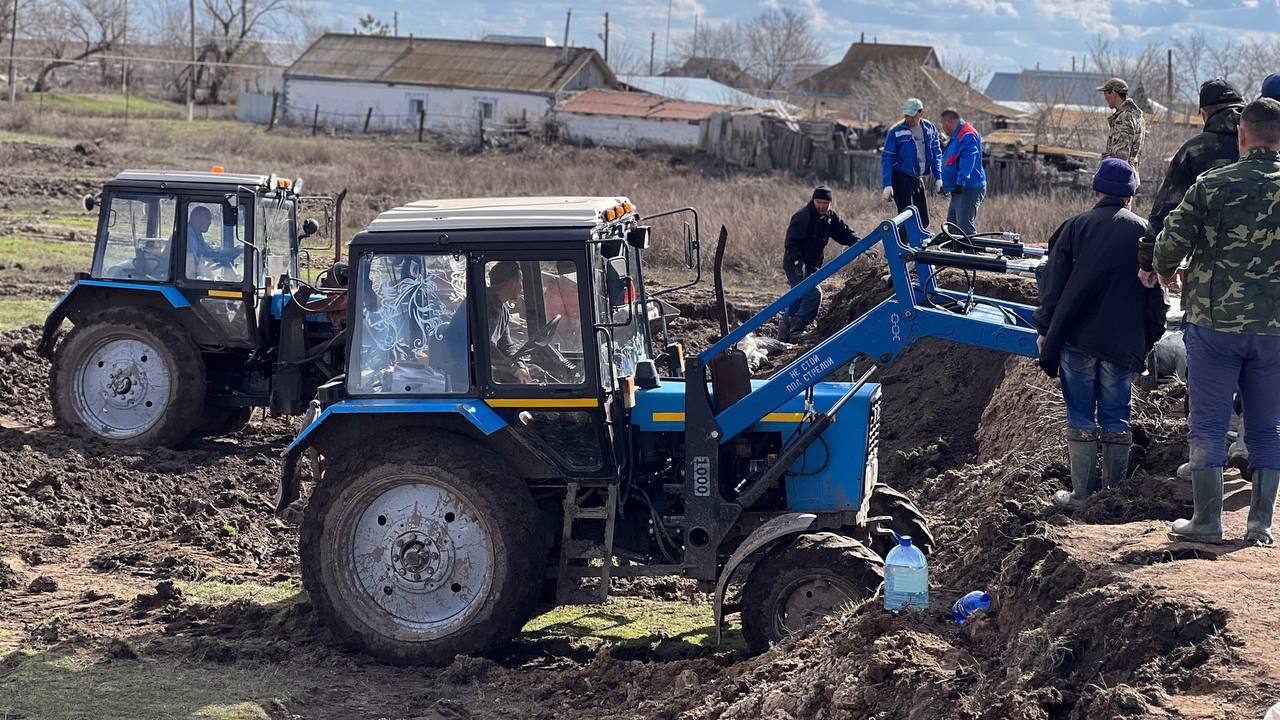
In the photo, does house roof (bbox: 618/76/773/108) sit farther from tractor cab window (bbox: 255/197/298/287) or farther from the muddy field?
the muddy field

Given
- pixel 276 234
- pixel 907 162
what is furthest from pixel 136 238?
pixel 907 162

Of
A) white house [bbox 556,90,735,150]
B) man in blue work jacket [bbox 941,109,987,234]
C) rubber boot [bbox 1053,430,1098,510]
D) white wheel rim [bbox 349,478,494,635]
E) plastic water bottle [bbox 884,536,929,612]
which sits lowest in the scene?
white wheel rim [bbox 349,478,494,635]

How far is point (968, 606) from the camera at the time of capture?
20.1 ft

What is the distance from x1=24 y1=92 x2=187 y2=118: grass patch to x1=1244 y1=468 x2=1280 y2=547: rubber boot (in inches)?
1825

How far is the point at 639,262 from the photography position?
25.7 ft

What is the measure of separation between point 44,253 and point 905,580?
18361 mm

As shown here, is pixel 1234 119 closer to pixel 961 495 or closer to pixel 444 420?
pixel 961 495

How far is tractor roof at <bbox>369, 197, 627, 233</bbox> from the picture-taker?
22.8 feet

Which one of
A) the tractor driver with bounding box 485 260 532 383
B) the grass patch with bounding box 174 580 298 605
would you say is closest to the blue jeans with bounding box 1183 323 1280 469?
the tractor driver with bounding box 485 260 532 383

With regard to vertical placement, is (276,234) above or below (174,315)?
above

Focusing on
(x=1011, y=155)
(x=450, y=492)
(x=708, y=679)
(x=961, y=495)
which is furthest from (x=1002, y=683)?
(x=1011, y=155)

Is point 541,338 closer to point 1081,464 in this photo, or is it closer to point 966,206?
point 1081,464

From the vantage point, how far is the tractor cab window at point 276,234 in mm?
11984

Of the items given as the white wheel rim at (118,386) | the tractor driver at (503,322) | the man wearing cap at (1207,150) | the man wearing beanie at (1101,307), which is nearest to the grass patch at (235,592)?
the tractor driver at (503,322)
